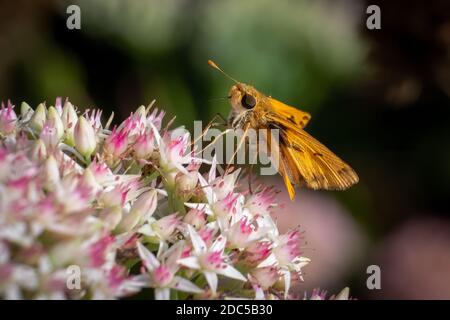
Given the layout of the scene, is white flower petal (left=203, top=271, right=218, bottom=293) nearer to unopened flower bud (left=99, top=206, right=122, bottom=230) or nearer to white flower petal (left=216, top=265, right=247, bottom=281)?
white flower petal (left=216, top=265, right=247, bottom=281)

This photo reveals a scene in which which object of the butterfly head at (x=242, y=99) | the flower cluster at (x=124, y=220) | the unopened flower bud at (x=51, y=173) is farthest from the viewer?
the butterfly head at (x=242, y=99)

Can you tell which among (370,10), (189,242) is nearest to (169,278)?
(189,242)

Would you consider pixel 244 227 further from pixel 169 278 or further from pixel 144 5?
pixel 144 5

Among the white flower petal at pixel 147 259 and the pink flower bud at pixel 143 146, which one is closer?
the white flower petal at pixel 147 259

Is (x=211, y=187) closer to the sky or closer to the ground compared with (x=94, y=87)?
closer to the ground

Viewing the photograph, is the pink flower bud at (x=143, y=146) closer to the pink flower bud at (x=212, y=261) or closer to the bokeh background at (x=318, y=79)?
the pink flower bud at (x=212, y=261)

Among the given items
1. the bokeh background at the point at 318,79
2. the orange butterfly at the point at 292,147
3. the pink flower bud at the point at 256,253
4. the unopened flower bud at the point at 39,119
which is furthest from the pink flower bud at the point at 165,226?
the bokeh background at the point at 318,79

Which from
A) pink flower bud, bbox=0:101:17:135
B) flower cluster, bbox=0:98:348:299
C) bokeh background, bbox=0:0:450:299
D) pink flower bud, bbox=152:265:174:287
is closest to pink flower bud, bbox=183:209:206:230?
flower cluster, bbox=0:98:348:299
